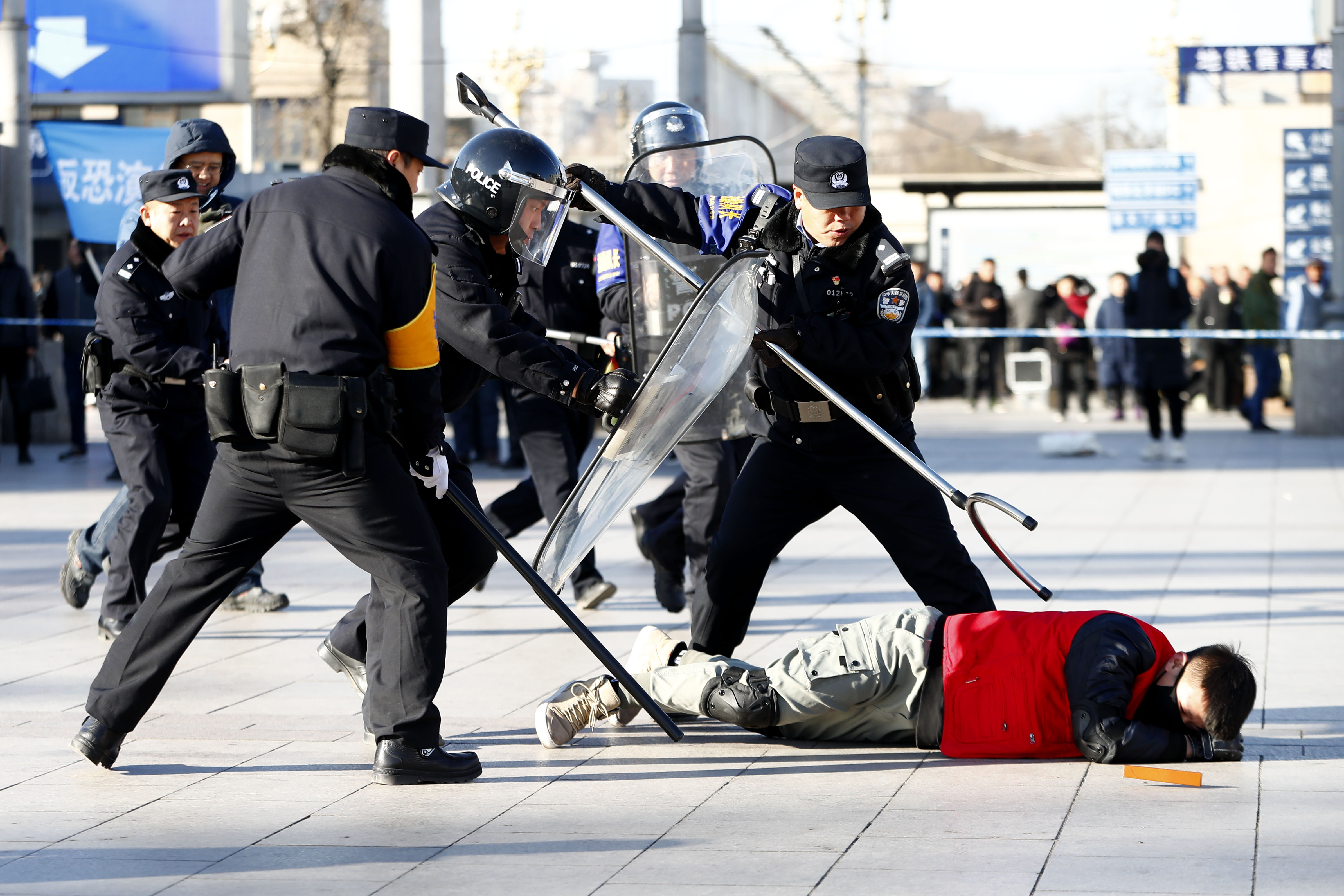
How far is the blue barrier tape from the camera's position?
47.3 feet

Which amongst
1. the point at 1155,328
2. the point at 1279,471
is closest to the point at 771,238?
the point at 1279,471

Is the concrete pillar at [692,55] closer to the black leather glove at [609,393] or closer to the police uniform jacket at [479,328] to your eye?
the police uniform jacket at [479,328]

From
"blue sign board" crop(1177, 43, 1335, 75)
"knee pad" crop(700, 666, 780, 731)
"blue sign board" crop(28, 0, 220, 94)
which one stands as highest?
"blue sign board" crop(1177, 43, 1335, 75)

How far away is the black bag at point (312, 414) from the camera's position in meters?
4.28

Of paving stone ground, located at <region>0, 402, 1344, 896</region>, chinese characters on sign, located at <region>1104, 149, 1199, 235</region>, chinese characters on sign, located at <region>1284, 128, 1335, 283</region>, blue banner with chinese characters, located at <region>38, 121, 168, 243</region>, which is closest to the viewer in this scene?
paving stone ground, located at <region>0, 402, 1344, 896</region>

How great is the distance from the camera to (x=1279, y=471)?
13406 mm

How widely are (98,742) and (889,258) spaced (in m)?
2.66

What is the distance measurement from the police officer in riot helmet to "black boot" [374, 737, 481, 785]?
4.08 ft

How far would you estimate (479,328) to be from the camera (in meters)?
4.84

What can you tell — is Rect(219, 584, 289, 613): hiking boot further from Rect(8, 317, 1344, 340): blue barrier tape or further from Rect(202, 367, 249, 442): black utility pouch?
Rect(8, 317, 1344, 340): blue barrier tape

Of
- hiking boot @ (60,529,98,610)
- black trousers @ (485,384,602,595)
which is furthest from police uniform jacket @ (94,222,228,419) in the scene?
black trousers @ (485,384,602,595)

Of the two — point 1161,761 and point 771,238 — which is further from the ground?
point 771,238

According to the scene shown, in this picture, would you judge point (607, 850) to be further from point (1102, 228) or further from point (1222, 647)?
point (1102, 228)

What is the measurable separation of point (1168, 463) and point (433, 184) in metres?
7.46
